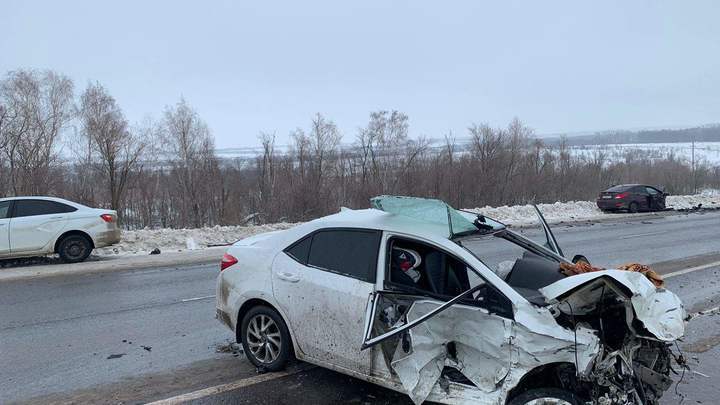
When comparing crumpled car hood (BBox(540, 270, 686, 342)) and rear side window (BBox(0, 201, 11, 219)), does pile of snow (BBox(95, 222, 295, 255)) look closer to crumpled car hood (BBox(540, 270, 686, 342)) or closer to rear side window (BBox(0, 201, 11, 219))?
rear side window (BBox(0, 201, 11, 219))

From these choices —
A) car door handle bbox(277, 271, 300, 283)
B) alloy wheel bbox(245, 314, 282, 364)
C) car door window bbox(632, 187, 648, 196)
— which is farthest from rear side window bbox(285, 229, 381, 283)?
car door window bbox(632, 187, 648, 196)

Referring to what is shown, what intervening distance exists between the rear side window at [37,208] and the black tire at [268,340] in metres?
9.09

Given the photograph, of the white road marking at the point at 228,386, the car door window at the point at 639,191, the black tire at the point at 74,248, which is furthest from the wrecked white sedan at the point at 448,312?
the car door window at the point at 639,191

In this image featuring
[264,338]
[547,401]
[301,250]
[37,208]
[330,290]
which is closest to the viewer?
[547,401]

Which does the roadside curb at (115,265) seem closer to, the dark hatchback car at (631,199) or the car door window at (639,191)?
the dark hatchback car at (631,199)

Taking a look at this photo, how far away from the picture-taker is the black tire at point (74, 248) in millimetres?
11977

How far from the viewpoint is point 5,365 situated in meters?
5.42

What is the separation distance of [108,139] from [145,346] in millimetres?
33873

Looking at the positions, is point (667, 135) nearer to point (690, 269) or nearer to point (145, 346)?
point (690, 269)

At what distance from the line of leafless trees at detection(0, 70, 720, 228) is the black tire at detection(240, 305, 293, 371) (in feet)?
79.1

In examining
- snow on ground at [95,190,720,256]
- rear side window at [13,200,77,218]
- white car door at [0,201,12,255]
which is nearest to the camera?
white car door at [0,201,12,255]

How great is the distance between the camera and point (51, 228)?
11.9 m

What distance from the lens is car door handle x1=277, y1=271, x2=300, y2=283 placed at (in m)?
4.81

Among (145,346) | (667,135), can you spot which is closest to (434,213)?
(145,346)
